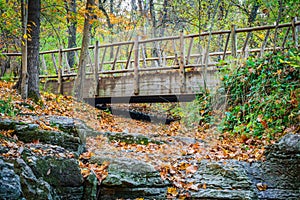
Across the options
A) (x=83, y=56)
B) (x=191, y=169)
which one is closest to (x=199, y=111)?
(x=191, y=169)

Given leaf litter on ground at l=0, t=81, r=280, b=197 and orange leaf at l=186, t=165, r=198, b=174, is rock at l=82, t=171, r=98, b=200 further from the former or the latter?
orange leaf at l=186, t=165, r=198, b=174

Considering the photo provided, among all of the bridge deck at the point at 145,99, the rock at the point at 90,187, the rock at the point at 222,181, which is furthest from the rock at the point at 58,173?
the bridge deck at the point at 145,99

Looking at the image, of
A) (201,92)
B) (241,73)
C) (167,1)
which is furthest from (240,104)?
(167,1)

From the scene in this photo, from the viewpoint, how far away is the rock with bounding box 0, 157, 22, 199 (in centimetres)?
373

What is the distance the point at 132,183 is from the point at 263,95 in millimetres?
4466

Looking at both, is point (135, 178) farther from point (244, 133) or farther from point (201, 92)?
point (201, 92)

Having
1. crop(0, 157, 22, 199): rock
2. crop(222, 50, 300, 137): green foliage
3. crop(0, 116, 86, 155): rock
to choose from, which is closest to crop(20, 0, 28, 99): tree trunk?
crop(0, 116, 86, 155): rock

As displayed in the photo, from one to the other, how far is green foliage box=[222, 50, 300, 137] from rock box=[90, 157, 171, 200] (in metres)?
2.97

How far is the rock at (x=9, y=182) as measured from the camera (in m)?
3.73

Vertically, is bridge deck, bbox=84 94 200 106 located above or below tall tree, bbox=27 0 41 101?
below

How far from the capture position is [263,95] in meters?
8.30

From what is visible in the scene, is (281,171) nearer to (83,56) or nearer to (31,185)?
(31,185)

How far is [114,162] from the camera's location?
5.71 metres

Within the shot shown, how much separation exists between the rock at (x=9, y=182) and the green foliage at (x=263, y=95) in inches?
199
